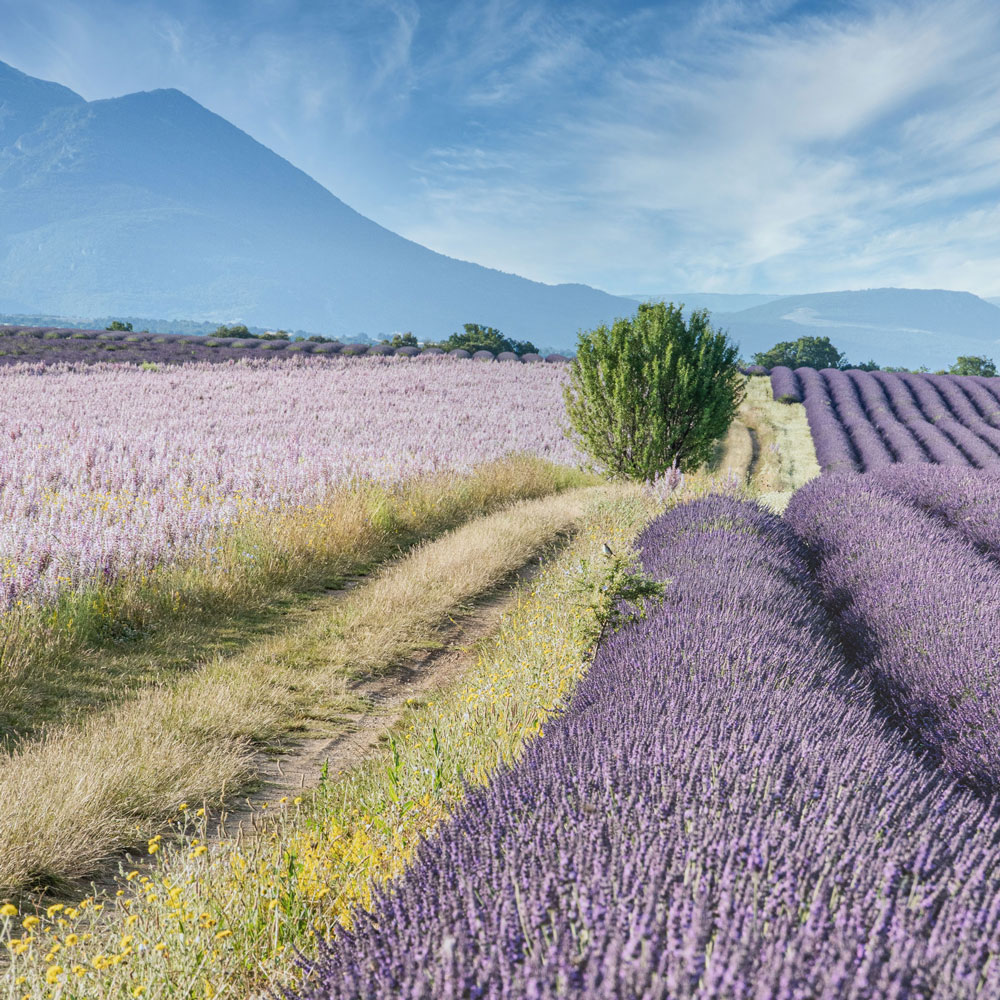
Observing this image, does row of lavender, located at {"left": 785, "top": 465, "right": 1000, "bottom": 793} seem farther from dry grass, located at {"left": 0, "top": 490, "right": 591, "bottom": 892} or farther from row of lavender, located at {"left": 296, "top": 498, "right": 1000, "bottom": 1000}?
dry grass, located at {"left": 0, "top": 490, "right": 591, "bottom": 892}

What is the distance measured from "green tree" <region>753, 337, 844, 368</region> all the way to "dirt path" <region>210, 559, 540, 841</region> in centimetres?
5775

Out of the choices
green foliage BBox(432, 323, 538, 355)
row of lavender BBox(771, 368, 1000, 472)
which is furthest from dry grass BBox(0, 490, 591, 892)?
green foliage BBox(432, 323, 538, 355)

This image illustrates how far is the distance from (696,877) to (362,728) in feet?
10.1

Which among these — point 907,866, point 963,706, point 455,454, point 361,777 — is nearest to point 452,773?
point 361,777

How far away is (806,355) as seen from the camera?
59469 mm

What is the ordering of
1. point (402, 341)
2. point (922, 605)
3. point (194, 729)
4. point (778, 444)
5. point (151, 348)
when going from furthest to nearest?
1. point (402, 341)
2. point (151, 348)
3. point (778, 444)
4. point (922, 605)
5. point (194, 729)

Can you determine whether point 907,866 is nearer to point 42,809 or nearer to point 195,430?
point 42,809

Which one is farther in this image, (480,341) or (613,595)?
(480,341)

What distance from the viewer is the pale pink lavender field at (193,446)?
5750 mm

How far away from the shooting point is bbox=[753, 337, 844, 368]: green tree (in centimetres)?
5784

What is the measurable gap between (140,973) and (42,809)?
118 cm

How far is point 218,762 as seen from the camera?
11.1 feet

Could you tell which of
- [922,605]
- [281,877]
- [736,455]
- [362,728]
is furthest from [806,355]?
[281,877]

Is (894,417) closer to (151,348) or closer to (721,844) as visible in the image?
(721,844)
